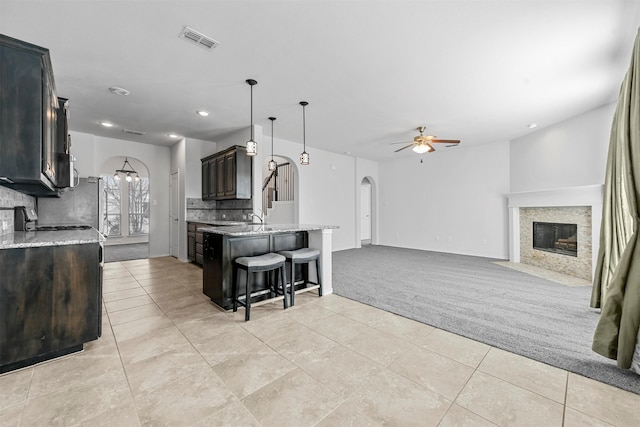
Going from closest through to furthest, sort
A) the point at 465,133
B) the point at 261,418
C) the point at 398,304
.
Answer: the point at 261,418 < the point at 398,304 < the point at 465,133

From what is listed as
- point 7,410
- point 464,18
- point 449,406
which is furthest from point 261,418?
point 464,18

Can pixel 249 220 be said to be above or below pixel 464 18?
below

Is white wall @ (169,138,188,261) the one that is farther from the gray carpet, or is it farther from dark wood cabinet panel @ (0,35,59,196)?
dark wood cabinet panel @ (0,35,59,196)

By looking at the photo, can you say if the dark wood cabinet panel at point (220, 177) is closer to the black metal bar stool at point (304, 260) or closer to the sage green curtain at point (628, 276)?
the black metal bar stool at point (304, 260)

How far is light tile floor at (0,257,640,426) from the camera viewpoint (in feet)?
4.88

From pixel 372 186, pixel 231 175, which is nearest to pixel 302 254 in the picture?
pixel 231 175

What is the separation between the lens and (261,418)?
1.47 meters

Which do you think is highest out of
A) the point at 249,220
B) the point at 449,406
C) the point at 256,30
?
the point at 256,30

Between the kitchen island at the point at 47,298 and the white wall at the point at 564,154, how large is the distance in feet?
22.4

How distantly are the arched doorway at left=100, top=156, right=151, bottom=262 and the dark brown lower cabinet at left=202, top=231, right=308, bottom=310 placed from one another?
21.8 feet

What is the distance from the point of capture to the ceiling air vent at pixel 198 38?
2351 millimetres

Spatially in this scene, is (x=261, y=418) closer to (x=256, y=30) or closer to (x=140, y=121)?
(x=256, y=30)

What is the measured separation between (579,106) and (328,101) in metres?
3.97

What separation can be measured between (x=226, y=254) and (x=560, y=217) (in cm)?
582
